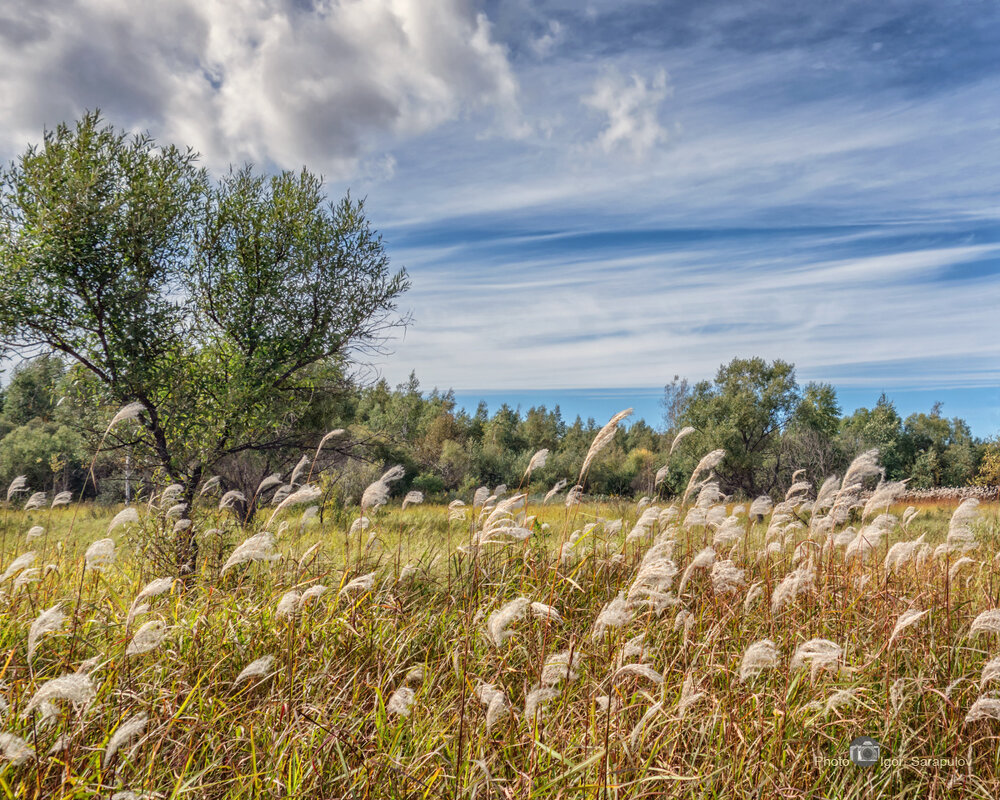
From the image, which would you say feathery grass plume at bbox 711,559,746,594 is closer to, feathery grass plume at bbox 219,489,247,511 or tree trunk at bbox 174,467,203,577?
feathery grass plume at bbox 219,489,247,511

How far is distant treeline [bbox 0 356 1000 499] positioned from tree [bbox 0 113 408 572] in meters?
1.00

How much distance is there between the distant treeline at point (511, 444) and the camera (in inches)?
498

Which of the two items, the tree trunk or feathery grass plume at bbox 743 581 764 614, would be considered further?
the tree trunk

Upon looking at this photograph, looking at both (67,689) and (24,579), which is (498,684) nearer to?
(67,689)

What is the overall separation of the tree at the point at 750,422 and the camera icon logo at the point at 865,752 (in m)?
31.5

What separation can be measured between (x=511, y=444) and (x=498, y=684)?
67228 millimetres

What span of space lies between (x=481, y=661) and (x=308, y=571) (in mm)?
2248

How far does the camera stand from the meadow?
266 centimetres

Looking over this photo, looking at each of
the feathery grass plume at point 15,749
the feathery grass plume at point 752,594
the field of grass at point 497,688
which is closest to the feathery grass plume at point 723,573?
the field of grass at point 497,688

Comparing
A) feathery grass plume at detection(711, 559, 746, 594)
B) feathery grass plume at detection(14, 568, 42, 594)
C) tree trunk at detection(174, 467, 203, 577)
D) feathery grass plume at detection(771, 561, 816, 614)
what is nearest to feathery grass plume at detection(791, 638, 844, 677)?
feathery grass plume at detection(771, 561, 816, 614)

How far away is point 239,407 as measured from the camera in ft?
32.6

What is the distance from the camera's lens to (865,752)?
3.00 m

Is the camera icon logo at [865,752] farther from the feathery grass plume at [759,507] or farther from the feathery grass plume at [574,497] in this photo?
the feathery grass plume at [759,507]

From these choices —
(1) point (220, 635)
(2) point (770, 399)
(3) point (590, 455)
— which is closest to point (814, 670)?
(3) point (590, 455)
